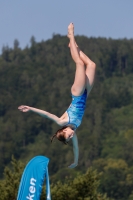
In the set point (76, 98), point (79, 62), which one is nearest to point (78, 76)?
point (79, 62)

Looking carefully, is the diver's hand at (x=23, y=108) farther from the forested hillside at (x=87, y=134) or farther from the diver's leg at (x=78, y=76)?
the forested hillside at (x=87, y=134)

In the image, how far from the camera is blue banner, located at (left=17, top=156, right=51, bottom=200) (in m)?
16.7

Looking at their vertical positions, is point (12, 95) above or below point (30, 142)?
above

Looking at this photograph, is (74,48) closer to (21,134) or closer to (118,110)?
(21,134)

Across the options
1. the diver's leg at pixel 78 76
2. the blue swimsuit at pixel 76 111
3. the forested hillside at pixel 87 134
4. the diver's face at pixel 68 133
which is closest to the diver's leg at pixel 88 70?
the diver's leg at pixel 78 76

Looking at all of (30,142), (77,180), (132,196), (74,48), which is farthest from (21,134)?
(74,48)

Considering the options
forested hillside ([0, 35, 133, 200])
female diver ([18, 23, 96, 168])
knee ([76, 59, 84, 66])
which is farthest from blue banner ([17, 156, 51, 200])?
forested hillside ([0, 35, 133, 200])

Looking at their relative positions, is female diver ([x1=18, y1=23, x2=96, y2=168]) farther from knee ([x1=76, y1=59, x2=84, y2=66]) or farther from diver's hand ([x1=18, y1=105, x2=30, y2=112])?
diver's hand ([x1=18, y1=105, x2=30, y2=112])

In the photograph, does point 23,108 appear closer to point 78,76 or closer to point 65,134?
point 65,134

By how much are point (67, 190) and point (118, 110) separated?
15006 cm

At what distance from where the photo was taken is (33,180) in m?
16.9

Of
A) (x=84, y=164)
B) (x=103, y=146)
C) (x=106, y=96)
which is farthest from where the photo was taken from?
(x=106, y=96)

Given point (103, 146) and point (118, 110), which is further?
point (118, 110)

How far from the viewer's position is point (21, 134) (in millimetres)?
175375
